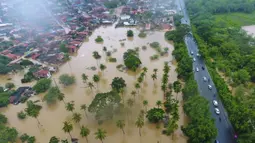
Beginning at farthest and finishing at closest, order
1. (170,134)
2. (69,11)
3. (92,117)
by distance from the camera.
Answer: (69,11) → (92,117) → (170,134)

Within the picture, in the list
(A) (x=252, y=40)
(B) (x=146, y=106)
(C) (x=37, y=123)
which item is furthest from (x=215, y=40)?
(C) (x=37, y=123)

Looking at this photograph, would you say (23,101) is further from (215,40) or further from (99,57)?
(215,40)

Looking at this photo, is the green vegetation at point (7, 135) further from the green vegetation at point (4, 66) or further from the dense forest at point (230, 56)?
the dense forest at point (230, 56)

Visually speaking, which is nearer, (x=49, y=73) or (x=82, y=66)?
(x=49, y=73)

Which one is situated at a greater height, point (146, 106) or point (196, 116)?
point (196, 116)

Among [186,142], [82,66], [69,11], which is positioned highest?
[69,11]

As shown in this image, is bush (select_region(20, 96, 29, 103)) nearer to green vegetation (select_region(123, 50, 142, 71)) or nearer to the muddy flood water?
the muddy flood water
